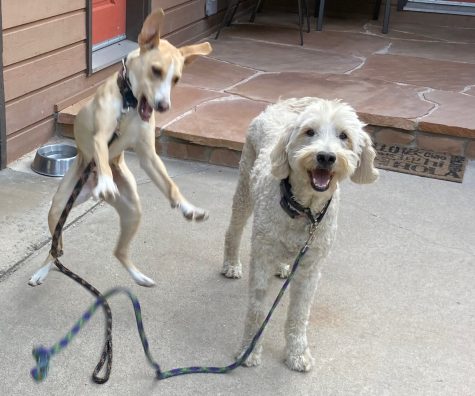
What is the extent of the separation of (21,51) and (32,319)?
2307 mm

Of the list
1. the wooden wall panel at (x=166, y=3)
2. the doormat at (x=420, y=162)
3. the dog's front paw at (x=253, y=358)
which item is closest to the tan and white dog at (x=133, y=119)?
the dog's front paw at (x=253, y=358)

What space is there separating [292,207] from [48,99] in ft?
10.1

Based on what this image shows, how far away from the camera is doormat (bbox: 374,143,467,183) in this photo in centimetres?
528

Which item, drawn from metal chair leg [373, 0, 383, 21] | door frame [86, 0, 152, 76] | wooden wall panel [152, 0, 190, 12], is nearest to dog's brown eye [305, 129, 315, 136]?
door frame [86, 0, 152, 76]

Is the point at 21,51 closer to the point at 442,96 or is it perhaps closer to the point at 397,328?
the point at 397,328

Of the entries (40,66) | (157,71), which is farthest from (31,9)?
(157,71)

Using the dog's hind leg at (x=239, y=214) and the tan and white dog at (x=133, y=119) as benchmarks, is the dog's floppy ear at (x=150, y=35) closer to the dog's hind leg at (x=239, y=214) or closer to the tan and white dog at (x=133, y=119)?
the tan and white dog at (x=133, y=119)

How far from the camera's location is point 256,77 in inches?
267

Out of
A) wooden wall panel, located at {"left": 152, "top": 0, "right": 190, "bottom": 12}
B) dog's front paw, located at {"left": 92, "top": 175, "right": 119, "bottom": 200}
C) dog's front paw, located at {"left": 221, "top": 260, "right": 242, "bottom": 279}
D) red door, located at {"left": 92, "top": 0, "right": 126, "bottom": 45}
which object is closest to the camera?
dog's front paw, located at {"left": 92, "top": 175, "right": 119, "bottom": 200}

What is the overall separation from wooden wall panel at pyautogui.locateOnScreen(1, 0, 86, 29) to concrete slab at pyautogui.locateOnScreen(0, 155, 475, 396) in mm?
1474

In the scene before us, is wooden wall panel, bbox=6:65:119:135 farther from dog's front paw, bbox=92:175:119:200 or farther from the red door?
dog's front paw, bbox=92:175:119:200

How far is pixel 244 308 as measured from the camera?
3.47 m

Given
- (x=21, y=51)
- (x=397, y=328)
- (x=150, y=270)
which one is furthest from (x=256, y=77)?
(x=397, y=328)

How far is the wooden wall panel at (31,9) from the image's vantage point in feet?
14.7
